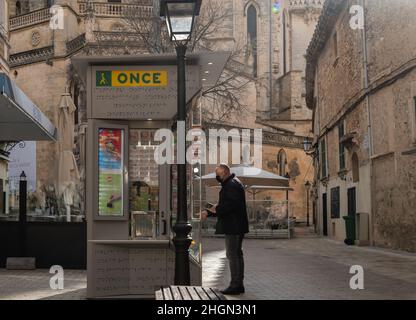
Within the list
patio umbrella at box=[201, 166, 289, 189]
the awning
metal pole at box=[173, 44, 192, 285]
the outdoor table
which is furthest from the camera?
patio umbrella at box=[201, 166, 289, 189]

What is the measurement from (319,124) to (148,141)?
23741mm

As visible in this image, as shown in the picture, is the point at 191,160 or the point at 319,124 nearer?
the point at 191,160

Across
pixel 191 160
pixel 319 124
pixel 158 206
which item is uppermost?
pixel 319 124

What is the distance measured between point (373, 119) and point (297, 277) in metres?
9.62

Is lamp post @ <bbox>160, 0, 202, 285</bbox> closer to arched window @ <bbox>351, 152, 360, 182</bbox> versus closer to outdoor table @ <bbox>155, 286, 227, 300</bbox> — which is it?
outdoor table @ <bbox>155, 286, 227, 300</bbox>

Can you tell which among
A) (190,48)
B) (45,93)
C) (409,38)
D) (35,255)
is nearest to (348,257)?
(409,38)

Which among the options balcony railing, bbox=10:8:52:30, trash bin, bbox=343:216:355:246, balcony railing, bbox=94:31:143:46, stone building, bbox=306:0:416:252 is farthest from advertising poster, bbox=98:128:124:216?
balcony railing, bbox=10:8:52:30

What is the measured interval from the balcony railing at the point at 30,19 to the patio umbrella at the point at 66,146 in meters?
32.9

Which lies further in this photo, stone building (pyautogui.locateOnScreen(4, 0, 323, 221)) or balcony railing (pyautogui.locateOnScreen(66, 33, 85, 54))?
balcony railing (pyautogui.locateOnScreen(66, 33, 85, 54))

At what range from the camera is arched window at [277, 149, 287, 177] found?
46409 millimetres

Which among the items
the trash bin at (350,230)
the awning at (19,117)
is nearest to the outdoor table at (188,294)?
the awning at (19,117)

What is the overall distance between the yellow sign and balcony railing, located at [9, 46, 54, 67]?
129 feet
